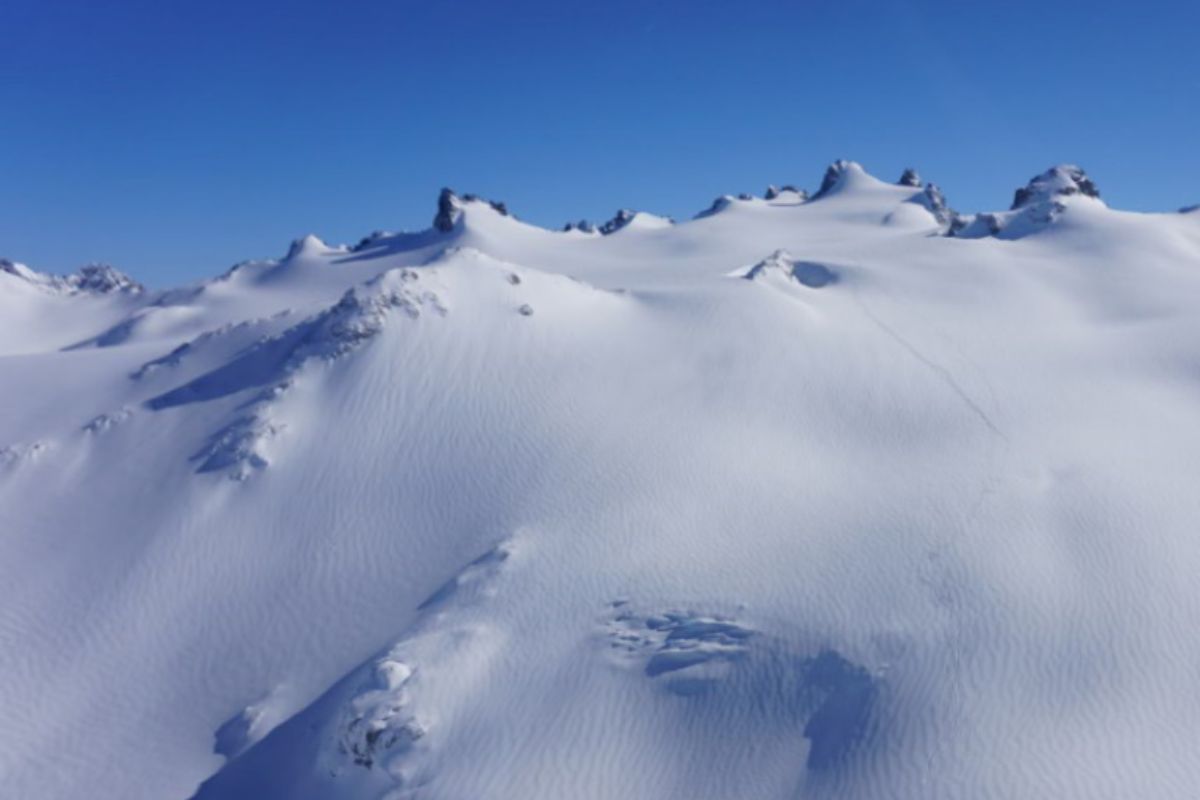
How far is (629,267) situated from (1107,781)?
159ft

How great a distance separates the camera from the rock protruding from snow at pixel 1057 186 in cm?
5269

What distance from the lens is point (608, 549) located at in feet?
59.4

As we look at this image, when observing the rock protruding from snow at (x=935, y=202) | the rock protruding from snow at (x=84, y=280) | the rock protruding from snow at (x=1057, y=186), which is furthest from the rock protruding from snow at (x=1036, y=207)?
the rock protruding from snow at (x=84, y=280)

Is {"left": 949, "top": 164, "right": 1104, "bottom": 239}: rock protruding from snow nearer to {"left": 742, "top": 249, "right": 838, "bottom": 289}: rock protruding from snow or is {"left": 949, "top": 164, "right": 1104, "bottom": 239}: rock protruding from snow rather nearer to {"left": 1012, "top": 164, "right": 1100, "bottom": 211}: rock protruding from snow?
{"left": 1012, "top": 164, "right": 1100, "bottom": 211}: rock protruding from snow

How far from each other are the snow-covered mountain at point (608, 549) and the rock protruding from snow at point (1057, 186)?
20752 mm

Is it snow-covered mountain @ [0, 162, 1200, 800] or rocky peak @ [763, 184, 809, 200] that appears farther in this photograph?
rocky peak @ [763, 184, 809, 200]

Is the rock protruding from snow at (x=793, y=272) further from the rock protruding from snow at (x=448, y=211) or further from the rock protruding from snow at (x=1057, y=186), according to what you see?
the rock protruding from snow at (x=448, y=211)

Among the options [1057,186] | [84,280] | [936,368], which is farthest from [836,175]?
[84,280]

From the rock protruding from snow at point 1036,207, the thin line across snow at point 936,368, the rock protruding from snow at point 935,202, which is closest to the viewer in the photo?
the thin line across snow at point 936,368

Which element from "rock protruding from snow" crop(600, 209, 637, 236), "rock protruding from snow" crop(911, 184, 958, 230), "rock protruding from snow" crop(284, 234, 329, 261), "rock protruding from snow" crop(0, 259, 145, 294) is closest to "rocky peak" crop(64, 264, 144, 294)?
"rock protruding from snow" crop(0, 259, 145, 294)

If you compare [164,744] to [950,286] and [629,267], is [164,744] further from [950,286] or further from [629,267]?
[629,267]

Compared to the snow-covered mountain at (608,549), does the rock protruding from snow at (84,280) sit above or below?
above

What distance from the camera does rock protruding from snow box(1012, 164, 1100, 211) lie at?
52.7 meters

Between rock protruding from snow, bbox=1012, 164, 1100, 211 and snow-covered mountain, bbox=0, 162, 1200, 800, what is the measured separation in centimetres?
2075
